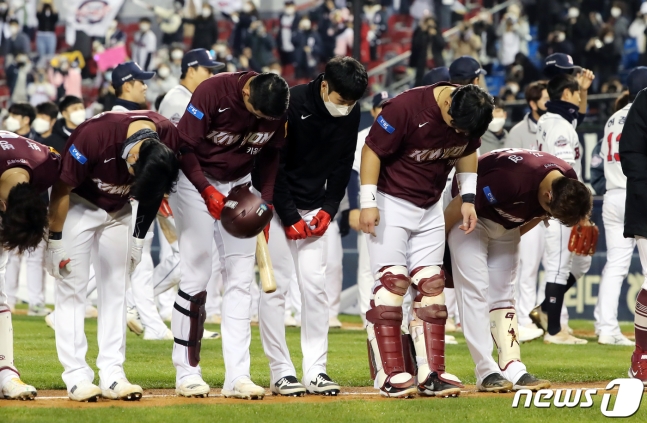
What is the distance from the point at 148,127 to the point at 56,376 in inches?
93.9

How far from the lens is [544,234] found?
10.8 meters

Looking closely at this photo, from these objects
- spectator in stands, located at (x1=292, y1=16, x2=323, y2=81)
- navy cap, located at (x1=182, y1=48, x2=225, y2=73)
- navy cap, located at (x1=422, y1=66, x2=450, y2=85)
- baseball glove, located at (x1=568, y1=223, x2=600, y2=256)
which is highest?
spectator in stands, located at (x1=292, y1=16, x2=323, y2=81)

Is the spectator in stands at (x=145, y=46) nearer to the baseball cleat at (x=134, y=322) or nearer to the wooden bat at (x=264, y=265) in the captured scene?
the baseball cleat at (x=134, y=322)

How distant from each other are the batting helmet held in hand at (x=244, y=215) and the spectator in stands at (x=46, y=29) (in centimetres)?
1963

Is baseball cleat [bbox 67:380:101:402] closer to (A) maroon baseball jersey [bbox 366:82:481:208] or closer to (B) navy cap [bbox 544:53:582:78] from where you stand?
(A) maroon baseball jersey [bbox 366:82:481:208]

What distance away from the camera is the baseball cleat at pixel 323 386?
6.49 meters

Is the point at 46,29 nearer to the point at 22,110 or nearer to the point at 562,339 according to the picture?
the point at 22,110

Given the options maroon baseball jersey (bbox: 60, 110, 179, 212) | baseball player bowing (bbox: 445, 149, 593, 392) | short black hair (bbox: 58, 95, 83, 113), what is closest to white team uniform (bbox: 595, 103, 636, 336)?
baseball player bowing (bbox: 445, 149, 593, 392)

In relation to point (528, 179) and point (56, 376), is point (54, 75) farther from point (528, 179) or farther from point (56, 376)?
point (528, 179)

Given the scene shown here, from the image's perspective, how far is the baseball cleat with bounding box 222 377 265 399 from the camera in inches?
240

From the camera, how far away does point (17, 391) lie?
19.9 feet

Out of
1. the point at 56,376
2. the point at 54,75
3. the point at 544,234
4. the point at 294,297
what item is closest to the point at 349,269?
the point at 294,297

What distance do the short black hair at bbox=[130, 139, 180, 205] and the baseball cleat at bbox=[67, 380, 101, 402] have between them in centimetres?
120

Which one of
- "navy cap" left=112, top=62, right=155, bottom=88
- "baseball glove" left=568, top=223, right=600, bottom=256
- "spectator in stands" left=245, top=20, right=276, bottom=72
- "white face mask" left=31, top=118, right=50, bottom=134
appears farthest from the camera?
"spectator in stands" left=245, top=20, right=276, bottom=72
